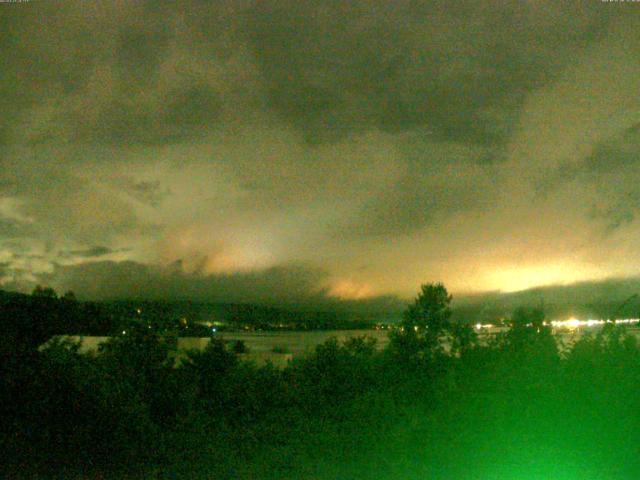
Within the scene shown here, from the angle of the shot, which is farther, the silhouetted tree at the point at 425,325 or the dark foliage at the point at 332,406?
the silhouetted tree at the point at 425,325

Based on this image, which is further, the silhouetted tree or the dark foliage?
the silhouetted tree

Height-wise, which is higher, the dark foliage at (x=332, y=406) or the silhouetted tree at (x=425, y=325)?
the silhouetted tree at (x=425, y=325)

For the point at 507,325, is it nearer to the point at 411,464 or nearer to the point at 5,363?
the point at 411,464

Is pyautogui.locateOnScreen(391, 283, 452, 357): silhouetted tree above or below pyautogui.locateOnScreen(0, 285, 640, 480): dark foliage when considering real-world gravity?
above

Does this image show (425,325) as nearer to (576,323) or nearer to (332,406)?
(332,406)

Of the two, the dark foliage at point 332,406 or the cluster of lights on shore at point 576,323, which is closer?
the dark foliage at point 332,406

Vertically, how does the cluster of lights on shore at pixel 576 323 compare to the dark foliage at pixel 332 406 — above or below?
above

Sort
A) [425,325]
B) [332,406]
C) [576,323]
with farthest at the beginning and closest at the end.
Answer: [576,323] → [425,325] → [332,406]

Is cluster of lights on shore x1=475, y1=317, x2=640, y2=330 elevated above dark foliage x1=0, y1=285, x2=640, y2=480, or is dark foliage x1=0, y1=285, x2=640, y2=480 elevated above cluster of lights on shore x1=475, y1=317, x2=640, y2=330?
cluster of lights on shore x1=475, y1=317, x2=640, y2=330

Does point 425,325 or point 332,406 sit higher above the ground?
point 425,325

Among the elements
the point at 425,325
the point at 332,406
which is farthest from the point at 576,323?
the point at 332,406

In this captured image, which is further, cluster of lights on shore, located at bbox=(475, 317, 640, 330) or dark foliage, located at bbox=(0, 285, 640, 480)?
cluster of lights on shore, located at bbox=(475, 317, 640, 330)
